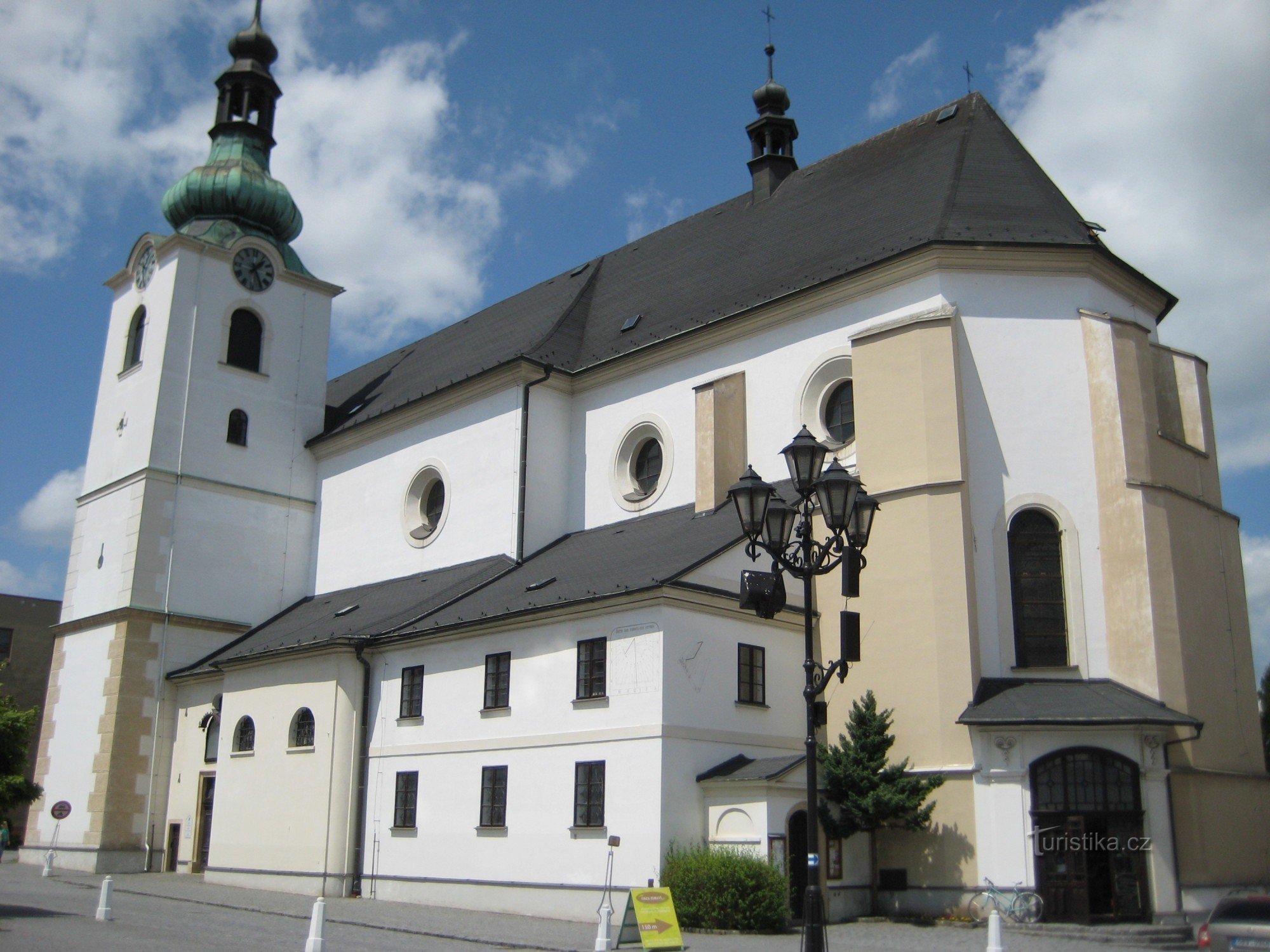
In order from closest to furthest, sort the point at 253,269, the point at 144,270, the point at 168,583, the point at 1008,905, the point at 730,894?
the point at 730,894 < the point at 1008,905 < the point at 168,583 < the point at 144,270 < the point at 253,269

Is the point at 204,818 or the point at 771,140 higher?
the point at 771,140

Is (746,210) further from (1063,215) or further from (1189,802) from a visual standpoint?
(1189,802)

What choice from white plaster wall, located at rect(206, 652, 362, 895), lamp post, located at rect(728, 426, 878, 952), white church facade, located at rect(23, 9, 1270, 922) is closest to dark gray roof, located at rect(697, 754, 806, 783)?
white church facade, located at rect(23, 9, 1270, 922)

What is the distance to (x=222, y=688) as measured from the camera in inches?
1073

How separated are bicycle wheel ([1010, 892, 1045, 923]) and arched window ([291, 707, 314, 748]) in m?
13.3

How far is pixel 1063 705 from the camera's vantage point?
18562 millimetres

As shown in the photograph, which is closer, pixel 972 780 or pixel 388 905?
pixel 972 780

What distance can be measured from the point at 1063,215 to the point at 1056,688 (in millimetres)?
8831

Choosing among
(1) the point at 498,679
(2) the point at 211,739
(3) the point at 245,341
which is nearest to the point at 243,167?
(3) the point at 245,341

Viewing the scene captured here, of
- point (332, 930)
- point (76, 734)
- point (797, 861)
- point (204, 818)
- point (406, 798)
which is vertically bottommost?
point (332, 930)

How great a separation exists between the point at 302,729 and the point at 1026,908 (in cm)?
1395

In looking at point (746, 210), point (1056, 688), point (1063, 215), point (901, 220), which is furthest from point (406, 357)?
point (1056, 688)

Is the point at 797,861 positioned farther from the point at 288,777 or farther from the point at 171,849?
the point at 171,849

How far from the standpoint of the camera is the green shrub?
1670cm
